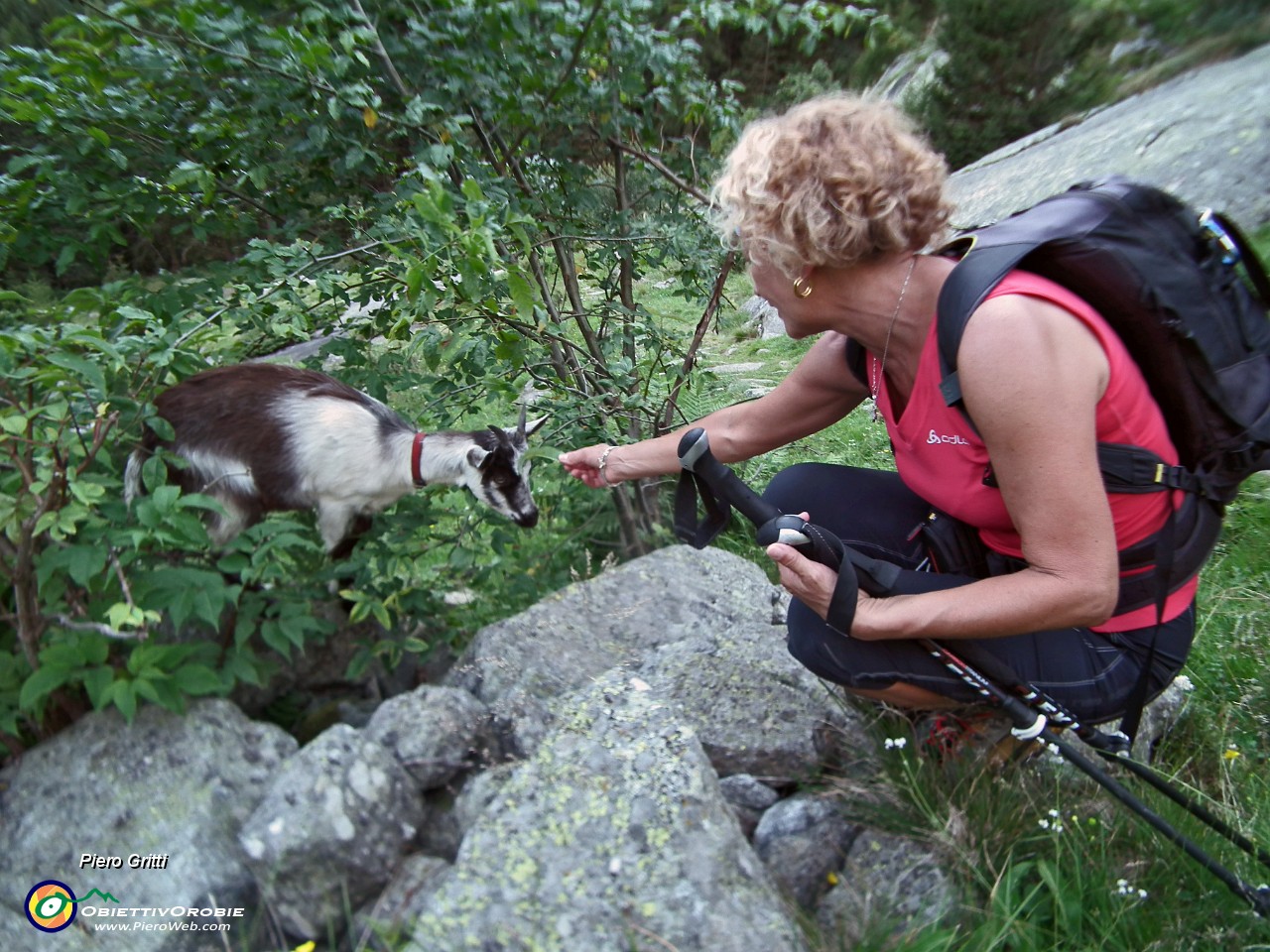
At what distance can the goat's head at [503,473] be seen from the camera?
3672mm

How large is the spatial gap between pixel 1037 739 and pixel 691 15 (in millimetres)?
2596

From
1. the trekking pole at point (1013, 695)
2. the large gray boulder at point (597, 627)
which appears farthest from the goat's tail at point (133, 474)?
the trekking pole at point (1013, 695)

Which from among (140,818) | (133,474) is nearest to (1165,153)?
(133,474)

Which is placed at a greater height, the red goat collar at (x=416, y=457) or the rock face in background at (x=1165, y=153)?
the rock face in background at (x=1165, y=153)

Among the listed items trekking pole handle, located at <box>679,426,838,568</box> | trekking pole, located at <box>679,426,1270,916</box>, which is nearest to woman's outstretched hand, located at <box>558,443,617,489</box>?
trekking pole handle, located at <box>679,426,838,568</box>

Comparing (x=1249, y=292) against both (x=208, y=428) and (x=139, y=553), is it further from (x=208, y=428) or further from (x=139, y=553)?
(x=208, y=428)

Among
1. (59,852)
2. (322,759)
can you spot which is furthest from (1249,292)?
(59,852)

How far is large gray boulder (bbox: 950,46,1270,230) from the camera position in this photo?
669 centimetres

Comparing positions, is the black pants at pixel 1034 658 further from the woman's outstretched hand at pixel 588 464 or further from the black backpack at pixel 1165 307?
the woman's outstretched hand at pixel 588 464

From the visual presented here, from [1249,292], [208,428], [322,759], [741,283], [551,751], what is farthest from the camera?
[741,283]

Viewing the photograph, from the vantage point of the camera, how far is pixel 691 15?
119 inches

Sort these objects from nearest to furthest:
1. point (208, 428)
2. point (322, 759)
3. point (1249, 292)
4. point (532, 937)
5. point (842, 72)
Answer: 1. point (532, 937)
2. point (1249, 292)
3. point (322, 759)
4. point (208, 428)
5. point (842, 72)

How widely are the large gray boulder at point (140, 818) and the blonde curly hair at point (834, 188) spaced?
1828mm

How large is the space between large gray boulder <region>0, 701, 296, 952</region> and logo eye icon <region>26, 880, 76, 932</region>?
0.7 inches
